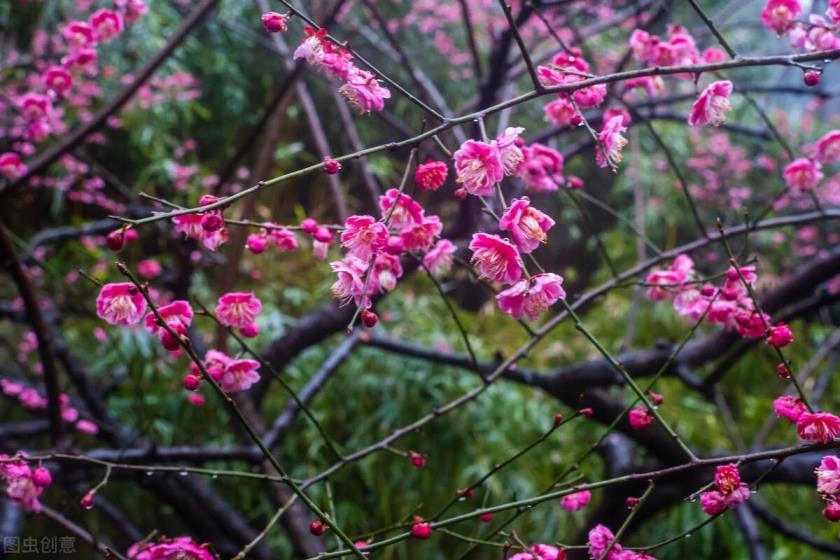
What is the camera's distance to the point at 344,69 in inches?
21.9

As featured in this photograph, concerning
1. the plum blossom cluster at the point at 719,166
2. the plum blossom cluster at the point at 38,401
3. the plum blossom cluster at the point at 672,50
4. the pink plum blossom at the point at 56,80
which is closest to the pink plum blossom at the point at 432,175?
the plum blossom cluster at the point at 672,50

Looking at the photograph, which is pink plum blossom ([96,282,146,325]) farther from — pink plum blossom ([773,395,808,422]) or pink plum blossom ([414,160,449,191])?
pink plum blossom ([773,395,808,422])

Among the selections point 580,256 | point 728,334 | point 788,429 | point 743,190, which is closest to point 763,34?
point 743,190

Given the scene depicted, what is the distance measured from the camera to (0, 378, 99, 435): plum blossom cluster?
1353mm

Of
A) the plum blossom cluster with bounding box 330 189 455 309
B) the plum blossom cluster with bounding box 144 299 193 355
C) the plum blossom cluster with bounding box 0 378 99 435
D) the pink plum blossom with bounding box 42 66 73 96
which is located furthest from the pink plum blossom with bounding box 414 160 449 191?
the plum blossom cluster with bounding box 0 378 99 435

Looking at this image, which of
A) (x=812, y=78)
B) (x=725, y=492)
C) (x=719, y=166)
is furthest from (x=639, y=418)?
(x=719, y=166)

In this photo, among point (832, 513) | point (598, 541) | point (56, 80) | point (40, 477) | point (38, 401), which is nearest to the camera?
point (832, 513)

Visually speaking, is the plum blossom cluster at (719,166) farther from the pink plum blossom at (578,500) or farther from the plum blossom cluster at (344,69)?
the plum blossom cluster at (344,69)

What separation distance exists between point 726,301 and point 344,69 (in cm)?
49

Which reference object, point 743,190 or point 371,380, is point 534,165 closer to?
point 371,380

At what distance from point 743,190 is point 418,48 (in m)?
1.90

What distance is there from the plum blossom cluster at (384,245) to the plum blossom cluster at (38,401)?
0.94m

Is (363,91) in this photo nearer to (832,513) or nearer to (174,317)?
(174,317)

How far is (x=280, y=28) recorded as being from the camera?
532 millimetres
